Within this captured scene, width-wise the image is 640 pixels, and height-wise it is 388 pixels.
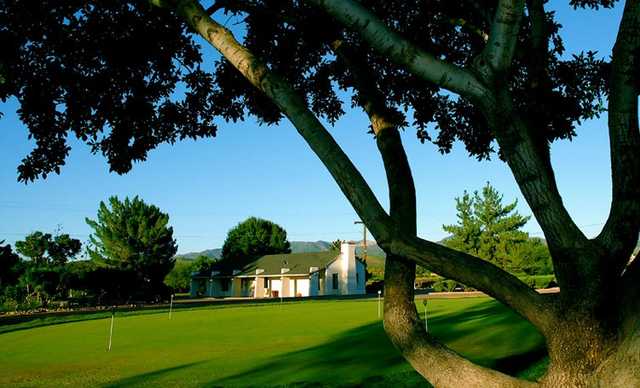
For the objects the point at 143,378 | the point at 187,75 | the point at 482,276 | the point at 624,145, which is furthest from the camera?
the point at 143,378

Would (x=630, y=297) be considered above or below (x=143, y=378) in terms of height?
above

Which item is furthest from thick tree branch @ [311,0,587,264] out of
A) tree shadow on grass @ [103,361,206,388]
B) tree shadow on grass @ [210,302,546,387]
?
tree shadow on grass @ [103,361,206,388]

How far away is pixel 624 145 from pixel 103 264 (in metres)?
78.0

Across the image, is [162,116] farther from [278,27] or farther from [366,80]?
[366,80]

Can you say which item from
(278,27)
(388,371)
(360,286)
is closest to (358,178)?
(278,27)

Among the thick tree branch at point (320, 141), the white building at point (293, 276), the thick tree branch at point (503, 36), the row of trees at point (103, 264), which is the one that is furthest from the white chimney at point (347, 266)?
the thick tree branch at point (503, 36)

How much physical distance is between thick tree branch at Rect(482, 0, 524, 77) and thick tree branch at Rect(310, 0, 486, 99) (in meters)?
0.20

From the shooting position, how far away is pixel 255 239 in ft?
322

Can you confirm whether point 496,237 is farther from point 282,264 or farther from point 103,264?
point 103,264

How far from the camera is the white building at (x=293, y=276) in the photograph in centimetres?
7150

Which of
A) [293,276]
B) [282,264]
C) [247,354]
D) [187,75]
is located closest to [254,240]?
[282,264]

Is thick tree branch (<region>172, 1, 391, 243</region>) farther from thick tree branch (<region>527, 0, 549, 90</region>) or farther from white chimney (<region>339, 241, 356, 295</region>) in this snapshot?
white chimney (<region>339, 241, 356, 295</region>)

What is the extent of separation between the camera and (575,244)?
350cm

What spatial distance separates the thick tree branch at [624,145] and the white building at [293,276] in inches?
2641
